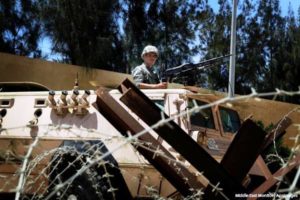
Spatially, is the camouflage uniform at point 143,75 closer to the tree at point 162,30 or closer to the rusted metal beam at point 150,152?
the rusted metal beam at point 150,152

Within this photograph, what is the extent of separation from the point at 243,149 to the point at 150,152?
0.79 m

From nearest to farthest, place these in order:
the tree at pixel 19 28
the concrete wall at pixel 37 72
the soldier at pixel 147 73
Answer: the soldier at pixel 147 73, the concrete wall at pixel 37 72, the tree at pixel 19 28

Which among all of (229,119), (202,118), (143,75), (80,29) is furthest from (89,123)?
(80,29)

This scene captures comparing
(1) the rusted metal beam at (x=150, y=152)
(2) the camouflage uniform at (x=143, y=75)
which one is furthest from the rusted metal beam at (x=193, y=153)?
(2) the camouflage uniform at (x=143, y=75)

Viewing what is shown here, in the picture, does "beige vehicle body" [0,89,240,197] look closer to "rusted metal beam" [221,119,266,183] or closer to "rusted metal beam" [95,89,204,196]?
"rusted metal beam" [95,89,204,196]

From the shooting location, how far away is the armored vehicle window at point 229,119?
663 cm

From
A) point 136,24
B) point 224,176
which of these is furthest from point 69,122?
point 136,24

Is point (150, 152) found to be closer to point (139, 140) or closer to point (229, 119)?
point (139, 140)

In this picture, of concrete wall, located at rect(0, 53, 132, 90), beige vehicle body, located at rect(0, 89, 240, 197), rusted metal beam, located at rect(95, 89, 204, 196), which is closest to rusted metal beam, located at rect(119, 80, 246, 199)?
rusted metal beam, located at rect(95, 89, 204, 196)

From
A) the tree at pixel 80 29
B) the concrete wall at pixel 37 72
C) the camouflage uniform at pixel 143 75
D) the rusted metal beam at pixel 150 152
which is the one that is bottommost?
the rusted metal beam at pixel 150 152

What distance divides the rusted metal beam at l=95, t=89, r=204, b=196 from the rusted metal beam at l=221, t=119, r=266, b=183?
475 mm

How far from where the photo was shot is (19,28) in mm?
16266

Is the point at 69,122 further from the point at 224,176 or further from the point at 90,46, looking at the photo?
the point at 90,46

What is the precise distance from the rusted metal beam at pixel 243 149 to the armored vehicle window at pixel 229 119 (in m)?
3.05
